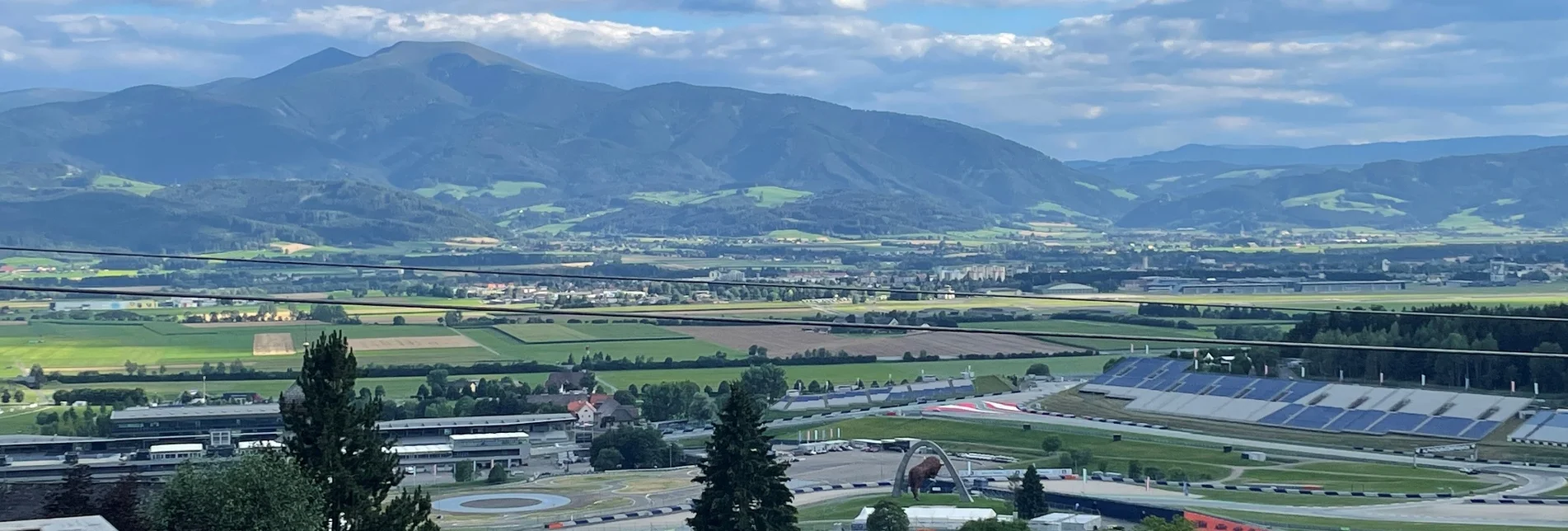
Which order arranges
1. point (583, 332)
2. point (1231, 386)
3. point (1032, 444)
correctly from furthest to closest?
point (583, 332)
point (1231, 386)
point (1032, 444)

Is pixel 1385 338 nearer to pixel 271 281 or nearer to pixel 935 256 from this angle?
pixel 271 281

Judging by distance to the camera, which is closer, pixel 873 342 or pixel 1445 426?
pixel 1445 426

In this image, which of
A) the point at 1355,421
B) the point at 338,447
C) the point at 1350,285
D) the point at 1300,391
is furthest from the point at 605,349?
the point at 338,447

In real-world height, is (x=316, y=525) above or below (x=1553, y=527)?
A: above

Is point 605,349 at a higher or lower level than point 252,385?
higher

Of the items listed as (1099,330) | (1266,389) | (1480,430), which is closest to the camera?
(1480,430)

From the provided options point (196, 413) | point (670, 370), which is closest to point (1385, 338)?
point (670, 370)

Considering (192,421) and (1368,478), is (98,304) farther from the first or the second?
(1368,478)
